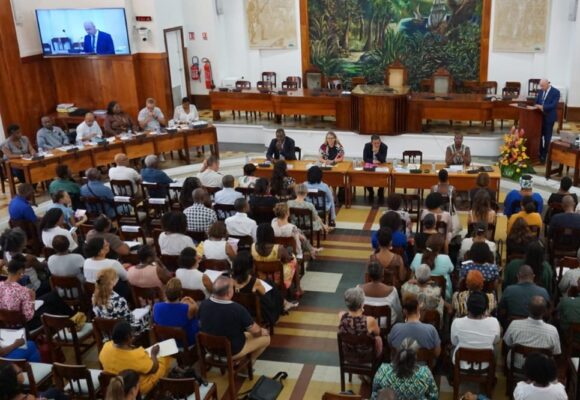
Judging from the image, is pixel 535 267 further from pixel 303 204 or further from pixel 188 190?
pixel 188 190

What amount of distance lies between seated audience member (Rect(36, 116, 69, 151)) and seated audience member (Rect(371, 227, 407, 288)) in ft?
26.0

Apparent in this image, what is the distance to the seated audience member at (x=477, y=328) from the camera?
5207mm

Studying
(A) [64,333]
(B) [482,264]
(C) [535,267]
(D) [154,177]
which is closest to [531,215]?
(C) [535,267]

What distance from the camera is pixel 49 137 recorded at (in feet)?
40.4

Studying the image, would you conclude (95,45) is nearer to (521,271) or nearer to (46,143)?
(46,143)

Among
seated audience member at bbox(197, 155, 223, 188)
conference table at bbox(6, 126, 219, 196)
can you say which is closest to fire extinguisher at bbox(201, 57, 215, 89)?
conference table at bbox(6, 126, 219, 196)

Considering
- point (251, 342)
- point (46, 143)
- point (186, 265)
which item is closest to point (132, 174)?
point (46, 143)

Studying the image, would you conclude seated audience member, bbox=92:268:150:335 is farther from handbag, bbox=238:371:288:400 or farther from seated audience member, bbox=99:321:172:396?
handbag, bbox=238:371:288:400

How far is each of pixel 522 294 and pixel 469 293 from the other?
455 millimetres

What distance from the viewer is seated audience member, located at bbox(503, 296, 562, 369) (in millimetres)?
5086

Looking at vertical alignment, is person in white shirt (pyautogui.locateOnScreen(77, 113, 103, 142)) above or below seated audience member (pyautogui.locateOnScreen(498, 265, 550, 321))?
above

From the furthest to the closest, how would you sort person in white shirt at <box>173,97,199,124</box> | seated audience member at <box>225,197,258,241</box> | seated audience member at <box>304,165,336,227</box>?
1. person in white shirt at <box>173,97,199,124</box>
2. seated audience member at <box>304,165,336,227</box>
3. seated audience member at <box>225,197,258,241</box>

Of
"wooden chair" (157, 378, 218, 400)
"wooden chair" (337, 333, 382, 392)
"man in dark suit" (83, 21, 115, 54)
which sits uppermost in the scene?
"man in dark suit" (83, 21, 115, 54)

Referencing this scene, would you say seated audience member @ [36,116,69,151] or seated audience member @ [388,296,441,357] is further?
seated audience member @ [36,116,69,151]
